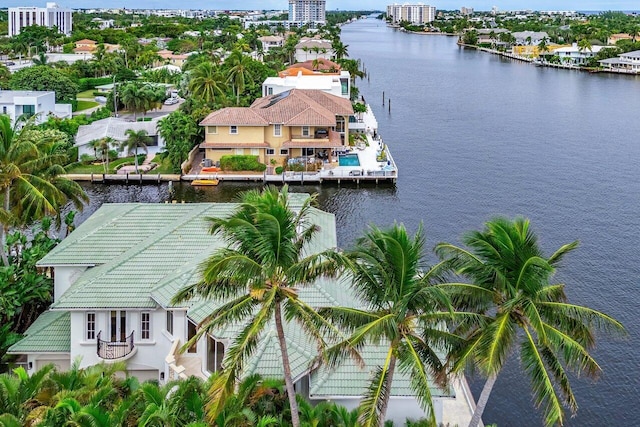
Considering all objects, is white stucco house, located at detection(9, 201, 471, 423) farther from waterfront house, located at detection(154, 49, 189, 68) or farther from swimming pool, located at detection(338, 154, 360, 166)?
waterfront house, located at detection(154, 49, 189, 68)

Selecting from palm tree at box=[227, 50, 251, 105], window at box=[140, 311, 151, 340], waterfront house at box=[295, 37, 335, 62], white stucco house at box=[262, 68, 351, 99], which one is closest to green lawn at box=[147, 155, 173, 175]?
palm tree at box=[227, 50, 251, 105]

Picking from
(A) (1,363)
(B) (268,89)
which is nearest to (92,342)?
(A) (1,363)

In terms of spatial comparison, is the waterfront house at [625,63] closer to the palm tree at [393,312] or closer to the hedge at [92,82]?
the hedge at [92,82]

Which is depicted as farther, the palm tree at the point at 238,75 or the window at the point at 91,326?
the palm tree at the point at 238,75

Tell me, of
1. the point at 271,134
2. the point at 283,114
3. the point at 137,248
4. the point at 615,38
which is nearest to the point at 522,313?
the point at 137,248

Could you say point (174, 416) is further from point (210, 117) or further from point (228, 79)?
point (228, 79)

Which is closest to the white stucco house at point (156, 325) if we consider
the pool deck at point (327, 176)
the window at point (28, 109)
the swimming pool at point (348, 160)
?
the pool deck at point (327, 176)

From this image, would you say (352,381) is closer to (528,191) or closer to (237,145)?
(528,191)

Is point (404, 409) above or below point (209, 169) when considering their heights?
below
